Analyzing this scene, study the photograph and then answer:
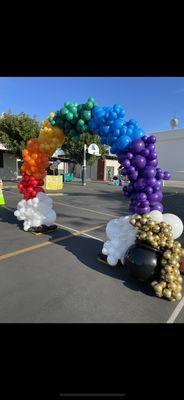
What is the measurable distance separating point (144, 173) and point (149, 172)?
0.34 feet

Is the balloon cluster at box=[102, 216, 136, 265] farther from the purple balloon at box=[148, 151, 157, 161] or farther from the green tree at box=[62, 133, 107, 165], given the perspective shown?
the green tree at box=[62, 133, 107, 165]

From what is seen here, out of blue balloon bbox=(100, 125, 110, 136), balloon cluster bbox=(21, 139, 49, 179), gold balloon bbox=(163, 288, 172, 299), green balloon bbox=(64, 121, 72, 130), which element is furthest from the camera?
balloon cluster bbox=(21, 139, 49, 179)

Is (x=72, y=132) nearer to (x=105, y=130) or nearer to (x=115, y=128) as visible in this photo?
(x=105, y=130)

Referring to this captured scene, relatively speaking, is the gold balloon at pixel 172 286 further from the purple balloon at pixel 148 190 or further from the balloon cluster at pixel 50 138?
the balloon cluster at pixel 50 138

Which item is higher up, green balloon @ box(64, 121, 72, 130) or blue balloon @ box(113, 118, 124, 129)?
green balloon @ box(64, 121, 72, 130)

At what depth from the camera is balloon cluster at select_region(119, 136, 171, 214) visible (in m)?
4.25

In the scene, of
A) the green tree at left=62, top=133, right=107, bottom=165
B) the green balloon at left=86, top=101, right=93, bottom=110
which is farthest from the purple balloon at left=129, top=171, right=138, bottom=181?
the green tree at left=62, top=133, right=107, bottom=165

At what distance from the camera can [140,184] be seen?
430 cm

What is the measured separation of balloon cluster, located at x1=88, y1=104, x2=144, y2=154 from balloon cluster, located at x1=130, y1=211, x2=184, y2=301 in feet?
4.88
